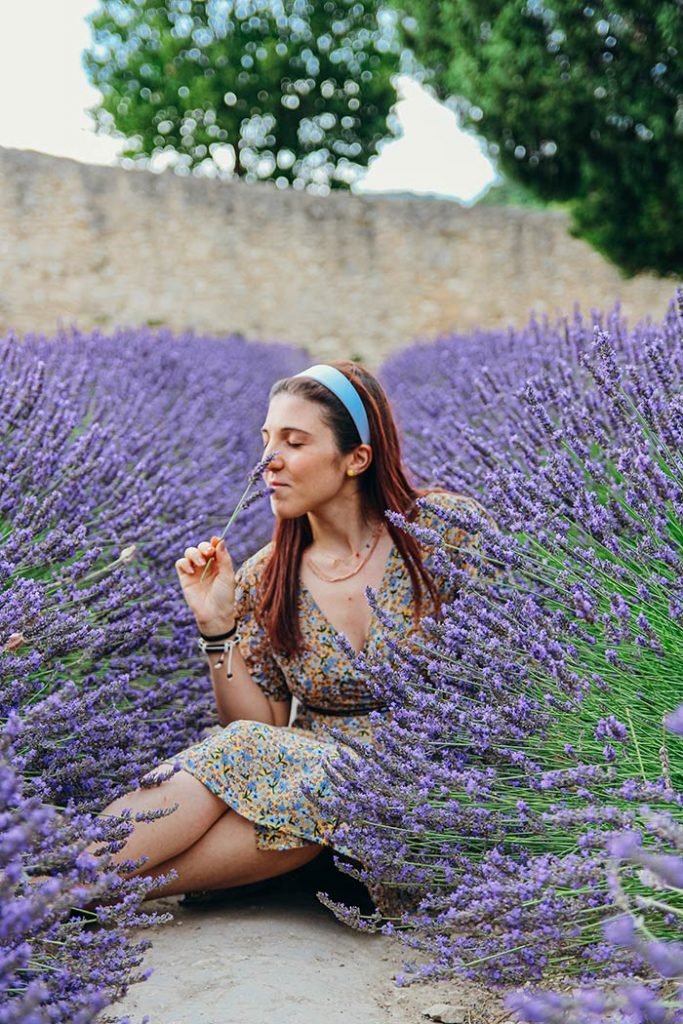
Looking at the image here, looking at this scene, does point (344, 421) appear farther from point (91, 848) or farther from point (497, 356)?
point (497, 356)

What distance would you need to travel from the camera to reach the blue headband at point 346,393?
2.37m

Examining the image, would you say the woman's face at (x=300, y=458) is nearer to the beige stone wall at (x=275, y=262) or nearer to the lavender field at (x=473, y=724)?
the lavender field at (x=473, y=724)

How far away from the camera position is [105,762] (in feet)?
6.07

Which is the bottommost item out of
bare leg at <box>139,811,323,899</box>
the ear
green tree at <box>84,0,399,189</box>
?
bare leg at <box>139,811,323,899</box>

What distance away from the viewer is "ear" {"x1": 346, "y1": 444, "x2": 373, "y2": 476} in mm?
2369

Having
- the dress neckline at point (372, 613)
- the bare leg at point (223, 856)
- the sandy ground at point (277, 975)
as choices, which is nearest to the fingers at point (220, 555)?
the dress neckline at point (372, 613)

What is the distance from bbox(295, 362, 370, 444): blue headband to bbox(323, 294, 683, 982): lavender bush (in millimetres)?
386

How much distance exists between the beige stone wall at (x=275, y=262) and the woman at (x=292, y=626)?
28.4ft

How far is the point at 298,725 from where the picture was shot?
2.42 metres

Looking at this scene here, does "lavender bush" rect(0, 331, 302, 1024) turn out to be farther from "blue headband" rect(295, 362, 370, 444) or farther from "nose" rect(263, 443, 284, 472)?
"blue headband" rect(295, 362, 370, 444)

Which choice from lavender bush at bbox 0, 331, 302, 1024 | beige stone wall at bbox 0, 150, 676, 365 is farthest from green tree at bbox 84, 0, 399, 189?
lavender bush at bbox 0, 331, 302, 1024

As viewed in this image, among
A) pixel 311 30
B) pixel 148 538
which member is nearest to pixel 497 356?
pixel 148 538

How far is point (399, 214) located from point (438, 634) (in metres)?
10.7

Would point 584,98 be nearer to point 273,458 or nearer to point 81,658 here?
point 273,458
